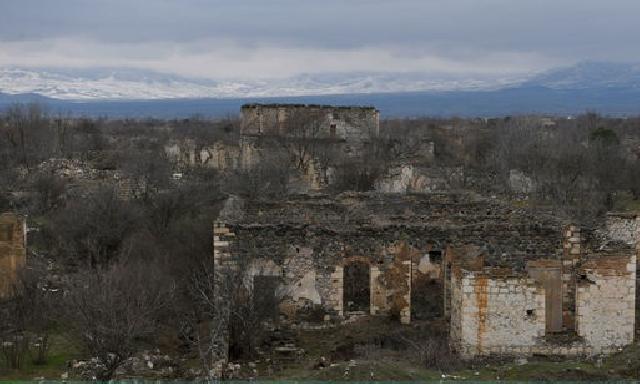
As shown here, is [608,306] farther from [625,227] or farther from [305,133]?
[305,133]

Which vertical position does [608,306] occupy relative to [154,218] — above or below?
below

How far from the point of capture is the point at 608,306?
13.9 metres

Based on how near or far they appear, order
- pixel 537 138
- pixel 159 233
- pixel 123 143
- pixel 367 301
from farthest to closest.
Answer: pixel 123 143, pixel 537 138, pixel 159 233, pixel 367 301

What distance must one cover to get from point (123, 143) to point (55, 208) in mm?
35819

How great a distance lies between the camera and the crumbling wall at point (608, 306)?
13.8 metres

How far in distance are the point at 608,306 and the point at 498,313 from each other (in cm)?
190

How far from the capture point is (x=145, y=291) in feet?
47.0

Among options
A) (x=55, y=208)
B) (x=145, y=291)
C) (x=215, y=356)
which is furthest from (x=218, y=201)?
(x=215, y=356)

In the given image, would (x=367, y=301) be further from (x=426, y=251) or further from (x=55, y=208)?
(x=55, y=208)

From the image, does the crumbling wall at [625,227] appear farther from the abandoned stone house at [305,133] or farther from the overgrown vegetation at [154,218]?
the abandoned stone house at [305,133]

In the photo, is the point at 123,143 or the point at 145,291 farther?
the point at 123,143

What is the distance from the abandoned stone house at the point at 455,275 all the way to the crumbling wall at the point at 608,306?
2 centimetres

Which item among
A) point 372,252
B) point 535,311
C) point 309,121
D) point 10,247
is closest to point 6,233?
point 10,247

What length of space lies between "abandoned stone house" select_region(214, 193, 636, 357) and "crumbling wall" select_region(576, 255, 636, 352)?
2 centimetres
